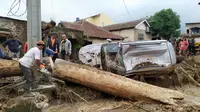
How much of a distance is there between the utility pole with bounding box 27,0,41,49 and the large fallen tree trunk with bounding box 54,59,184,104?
93 centimetres

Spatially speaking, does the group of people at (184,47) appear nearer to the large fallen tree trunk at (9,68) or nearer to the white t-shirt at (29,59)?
the large fallen tree trunk at (9,68)

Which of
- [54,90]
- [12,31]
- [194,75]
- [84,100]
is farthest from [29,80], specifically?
[12,31]

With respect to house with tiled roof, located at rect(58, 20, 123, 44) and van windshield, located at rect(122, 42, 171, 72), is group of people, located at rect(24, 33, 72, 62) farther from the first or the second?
house with tiled roof, located at rect(58, 20, 123, 44)

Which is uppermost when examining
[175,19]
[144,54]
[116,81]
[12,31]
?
[175,19]

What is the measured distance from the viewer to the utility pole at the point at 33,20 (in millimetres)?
6379

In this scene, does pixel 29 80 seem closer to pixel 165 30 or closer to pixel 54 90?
pixel 54 90

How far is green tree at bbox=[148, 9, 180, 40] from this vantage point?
29516 mm

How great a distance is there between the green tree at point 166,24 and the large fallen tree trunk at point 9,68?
83.1ft

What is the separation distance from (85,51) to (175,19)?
24126mm

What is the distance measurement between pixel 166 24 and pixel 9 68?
25875 mm

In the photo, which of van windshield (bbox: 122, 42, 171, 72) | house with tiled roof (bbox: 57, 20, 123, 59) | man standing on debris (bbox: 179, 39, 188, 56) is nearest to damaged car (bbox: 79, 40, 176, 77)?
van windshield (bbox: 122, 42, 171, 72)

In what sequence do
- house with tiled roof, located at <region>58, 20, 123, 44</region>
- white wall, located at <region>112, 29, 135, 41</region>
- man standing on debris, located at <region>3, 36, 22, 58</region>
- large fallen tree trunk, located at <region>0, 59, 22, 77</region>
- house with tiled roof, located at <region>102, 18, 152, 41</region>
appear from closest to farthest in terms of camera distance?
large fallen tree trunk, located at <region>0, 59, 22, 77</region>
man standing on debris, located at <region>3, 36, 22, 58</region>
house with tiled roof, located at <region>58, 20, 123, 44</region>
white wall, located at <region>112, 29, 135, 41</region>
house with tiled roof, located at <region>102, 18, 152, 41</region>

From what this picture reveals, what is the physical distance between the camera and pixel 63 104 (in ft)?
19.1

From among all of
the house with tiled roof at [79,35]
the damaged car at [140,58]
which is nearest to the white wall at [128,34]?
the house with tiled roof at [79,35]
